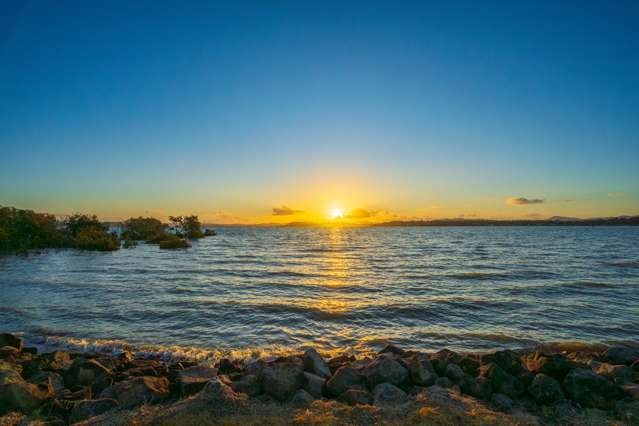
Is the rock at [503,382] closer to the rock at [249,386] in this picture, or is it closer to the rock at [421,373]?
the rock at [421,373]

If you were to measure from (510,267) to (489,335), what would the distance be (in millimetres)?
21886

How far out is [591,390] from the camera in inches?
295

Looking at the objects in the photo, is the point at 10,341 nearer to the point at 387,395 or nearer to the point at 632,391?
the point at 387,395

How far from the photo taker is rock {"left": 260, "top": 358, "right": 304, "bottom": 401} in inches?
288

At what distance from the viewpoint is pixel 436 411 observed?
6.39 metres

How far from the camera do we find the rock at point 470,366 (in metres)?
8.84

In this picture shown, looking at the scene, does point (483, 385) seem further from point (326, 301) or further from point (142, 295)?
point (142, 295)

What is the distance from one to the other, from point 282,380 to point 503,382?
4782 mm

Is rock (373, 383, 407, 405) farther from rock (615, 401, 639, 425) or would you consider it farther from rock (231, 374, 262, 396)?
rock (615, 401, 639, 425)

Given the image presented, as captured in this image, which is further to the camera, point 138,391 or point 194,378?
point 194,378

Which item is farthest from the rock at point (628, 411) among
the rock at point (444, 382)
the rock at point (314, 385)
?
the rock at point (314, 385)

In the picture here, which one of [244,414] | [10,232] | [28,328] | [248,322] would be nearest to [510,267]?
[248,322]

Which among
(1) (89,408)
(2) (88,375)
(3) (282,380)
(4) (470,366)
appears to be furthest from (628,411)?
(2) (88,375)

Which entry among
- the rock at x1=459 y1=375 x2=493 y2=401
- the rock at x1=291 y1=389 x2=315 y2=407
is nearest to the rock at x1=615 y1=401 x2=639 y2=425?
the rock at x1=459 y1=375 x2=493 y2=401
